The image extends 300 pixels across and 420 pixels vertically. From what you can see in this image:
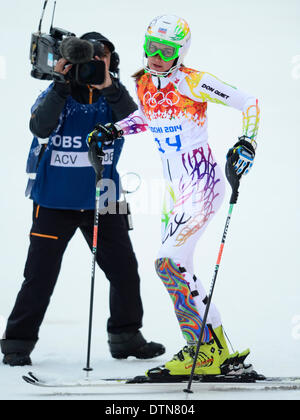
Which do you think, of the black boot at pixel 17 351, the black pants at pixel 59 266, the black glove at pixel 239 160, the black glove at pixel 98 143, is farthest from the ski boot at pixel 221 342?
the black boot at pixel 17 351

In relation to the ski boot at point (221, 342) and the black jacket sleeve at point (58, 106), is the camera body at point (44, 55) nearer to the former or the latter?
the black jacket sleeve at point (58, 106)

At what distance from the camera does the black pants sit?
430 centimetres

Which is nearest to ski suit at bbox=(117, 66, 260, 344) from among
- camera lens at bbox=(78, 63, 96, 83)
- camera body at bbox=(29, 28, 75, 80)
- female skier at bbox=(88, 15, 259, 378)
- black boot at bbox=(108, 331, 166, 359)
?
female skier at bbox=(88, 15, 259, 378)

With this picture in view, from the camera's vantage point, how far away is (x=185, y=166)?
3818 mm

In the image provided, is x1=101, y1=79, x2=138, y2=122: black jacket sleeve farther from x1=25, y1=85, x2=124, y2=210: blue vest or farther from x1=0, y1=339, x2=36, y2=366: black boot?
x1=0, y1=339, x2=36, y2=366: black boot

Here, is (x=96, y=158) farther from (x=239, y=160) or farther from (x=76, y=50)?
(x=239, y=160)

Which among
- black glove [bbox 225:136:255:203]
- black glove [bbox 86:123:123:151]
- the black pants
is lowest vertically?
the black pants

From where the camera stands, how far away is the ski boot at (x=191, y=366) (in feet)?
12.1

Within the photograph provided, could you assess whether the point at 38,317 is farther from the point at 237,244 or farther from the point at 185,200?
the point at 237,244

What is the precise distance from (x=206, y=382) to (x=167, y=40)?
5.79 ft

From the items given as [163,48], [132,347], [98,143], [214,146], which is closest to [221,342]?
[132,347]

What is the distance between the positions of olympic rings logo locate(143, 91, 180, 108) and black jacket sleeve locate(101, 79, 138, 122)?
329mm

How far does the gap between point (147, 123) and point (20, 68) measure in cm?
573

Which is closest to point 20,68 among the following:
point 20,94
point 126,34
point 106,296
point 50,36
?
point 20,94
